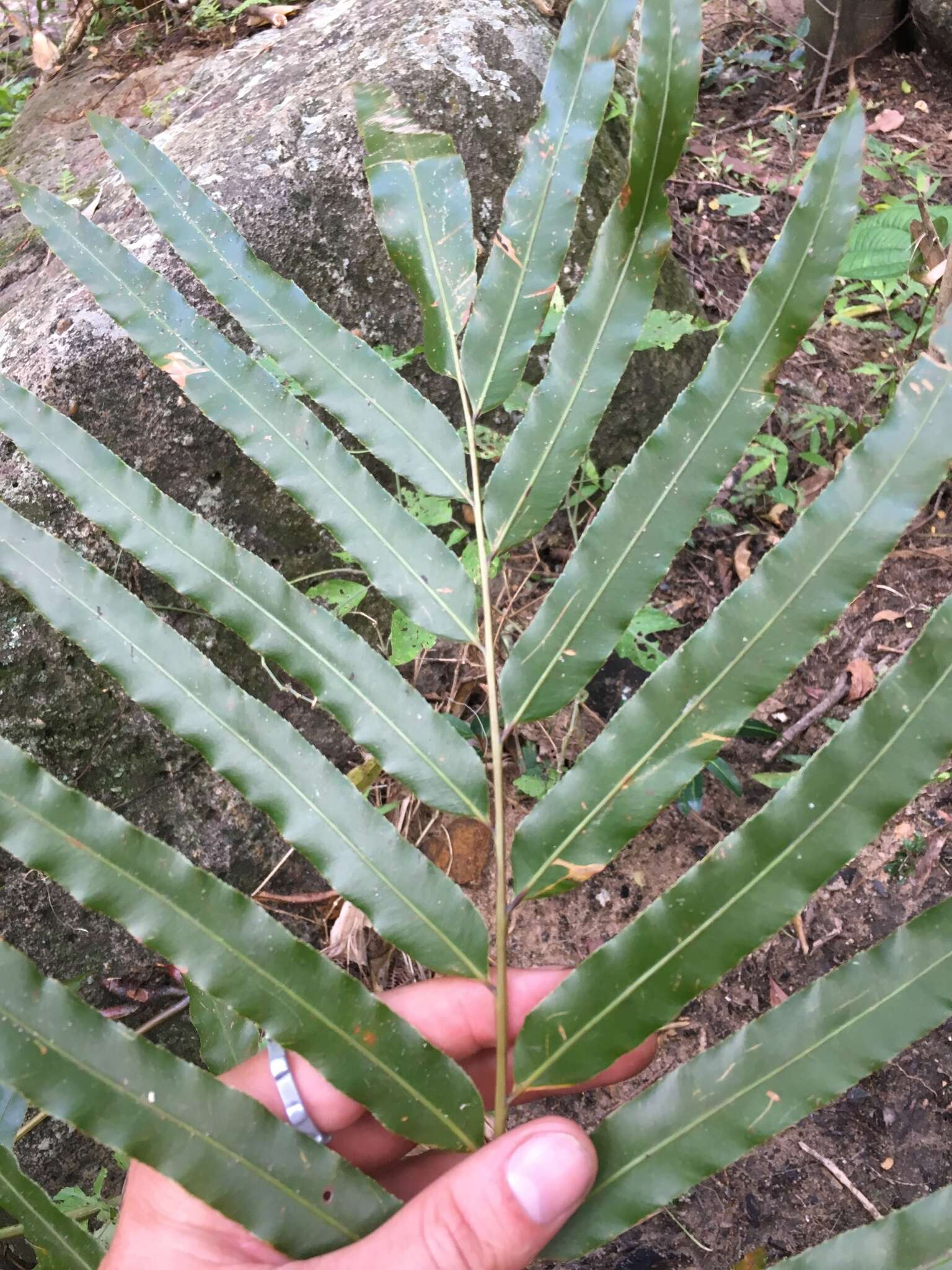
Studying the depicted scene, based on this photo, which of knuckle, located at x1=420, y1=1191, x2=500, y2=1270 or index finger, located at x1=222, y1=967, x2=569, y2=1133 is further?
index finger, located at x1=222, y1=967, x2=569, y2=1133

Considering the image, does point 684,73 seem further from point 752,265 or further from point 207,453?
point 752,265

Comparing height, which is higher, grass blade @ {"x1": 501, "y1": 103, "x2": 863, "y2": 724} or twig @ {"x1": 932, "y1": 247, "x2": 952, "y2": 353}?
grass blade @ {"x1": 501, "y1": 103, "x2": 863, "y2": 724}

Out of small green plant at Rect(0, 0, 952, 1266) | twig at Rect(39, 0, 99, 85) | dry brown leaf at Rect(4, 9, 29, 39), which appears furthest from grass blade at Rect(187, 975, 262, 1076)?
dry brown leaf at Rect(4, 9, 29, 39)

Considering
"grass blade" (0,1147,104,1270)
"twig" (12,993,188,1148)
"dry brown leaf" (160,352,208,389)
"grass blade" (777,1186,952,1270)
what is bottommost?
"twig" (12,993,188,1148)

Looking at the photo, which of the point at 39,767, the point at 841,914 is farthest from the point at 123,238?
the point at 841,914

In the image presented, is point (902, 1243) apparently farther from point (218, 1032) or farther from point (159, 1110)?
point (218, 1032)

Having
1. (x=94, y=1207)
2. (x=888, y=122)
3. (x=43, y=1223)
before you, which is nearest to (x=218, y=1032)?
(x=43, y=1223)

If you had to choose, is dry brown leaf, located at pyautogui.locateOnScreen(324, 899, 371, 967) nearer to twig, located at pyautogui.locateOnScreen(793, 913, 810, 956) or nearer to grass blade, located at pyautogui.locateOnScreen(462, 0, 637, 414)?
twig, located at pyautogui.locateOnScreen(793, 913, 810, 956)
